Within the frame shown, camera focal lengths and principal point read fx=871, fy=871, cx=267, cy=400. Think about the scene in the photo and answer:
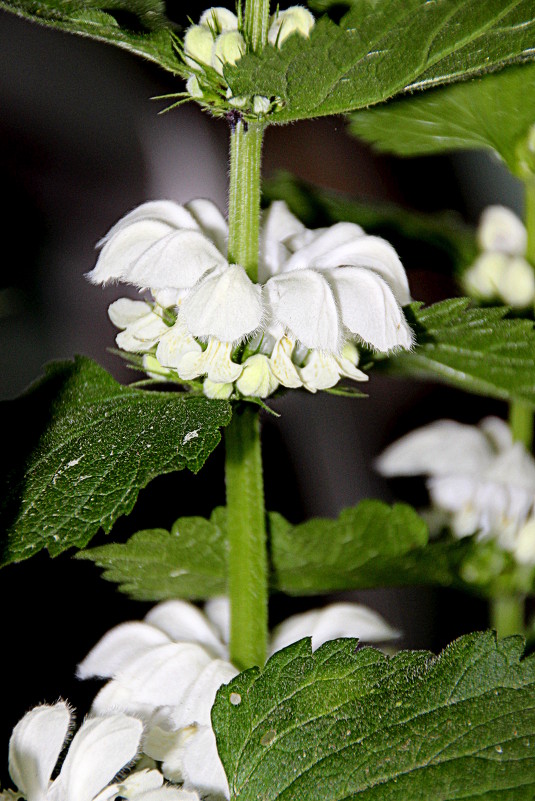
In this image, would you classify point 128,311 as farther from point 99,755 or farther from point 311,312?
point 99,755

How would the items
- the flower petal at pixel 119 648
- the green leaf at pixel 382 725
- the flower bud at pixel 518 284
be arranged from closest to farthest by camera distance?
the green leaf at pixel 382 725 → the flower petal at pixel 119 648 → the flower bud at pixel 518 284

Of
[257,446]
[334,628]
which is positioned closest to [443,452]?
[334,628]

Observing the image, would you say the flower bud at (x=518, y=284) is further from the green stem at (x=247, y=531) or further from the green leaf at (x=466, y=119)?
the green stem at (x=247, y=531)

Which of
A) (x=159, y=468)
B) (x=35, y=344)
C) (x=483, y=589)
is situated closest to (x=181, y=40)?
(x=159, y=468)

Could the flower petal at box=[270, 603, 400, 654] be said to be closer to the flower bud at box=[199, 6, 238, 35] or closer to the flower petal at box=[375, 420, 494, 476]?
the flower petal at box=[375, 420, 494, 476]

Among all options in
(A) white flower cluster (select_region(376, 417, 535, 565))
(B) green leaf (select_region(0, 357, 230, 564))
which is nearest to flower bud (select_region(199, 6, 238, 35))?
(B) green leaf (select_region(0, 357, 230, 564))

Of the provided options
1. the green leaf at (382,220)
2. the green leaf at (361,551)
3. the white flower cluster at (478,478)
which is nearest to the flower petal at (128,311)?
the green leaf at (361,551)

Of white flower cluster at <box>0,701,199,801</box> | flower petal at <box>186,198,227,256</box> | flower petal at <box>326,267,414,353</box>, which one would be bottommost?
white flower cluster at <box>0,701,199,801</box>

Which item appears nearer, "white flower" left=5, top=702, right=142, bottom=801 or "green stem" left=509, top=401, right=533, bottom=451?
"white flower" left=5, top=702, right=142, bottom=801
